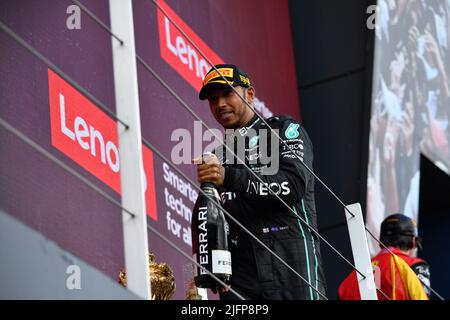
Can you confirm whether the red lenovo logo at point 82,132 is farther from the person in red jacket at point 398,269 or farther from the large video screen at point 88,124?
the person in red jacket at point 398,269

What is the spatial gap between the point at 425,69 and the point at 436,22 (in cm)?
47

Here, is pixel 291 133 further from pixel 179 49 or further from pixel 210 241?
pixel 179 49

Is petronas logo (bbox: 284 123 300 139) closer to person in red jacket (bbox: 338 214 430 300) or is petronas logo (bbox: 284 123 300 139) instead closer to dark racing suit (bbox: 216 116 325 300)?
dark racing suit (bbox: 216 116 325 300)

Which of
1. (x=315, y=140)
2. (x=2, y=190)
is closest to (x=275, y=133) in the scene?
(x=2, y=190)

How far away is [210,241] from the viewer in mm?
2512

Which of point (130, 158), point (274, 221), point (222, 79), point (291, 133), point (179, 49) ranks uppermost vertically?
point (179, 49)

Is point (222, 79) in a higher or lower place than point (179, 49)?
lower

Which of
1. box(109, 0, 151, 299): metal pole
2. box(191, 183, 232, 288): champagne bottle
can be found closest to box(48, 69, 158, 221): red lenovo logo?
box(191, 183, 232, 288): champagne bottle

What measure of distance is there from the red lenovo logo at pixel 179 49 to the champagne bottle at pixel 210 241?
7.15 ft

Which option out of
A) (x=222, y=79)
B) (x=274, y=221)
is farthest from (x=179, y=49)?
(x=274, y=221)

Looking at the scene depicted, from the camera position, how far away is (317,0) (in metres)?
7.62

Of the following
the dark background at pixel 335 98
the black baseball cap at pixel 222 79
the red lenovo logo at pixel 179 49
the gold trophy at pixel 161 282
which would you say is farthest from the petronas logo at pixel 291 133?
the dark background at pixel 335 98

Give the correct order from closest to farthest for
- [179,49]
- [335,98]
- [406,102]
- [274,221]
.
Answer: [274,221] < [179,49] < [335,98] < [406,102]

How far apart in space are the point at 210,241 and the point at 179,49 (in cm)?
248
